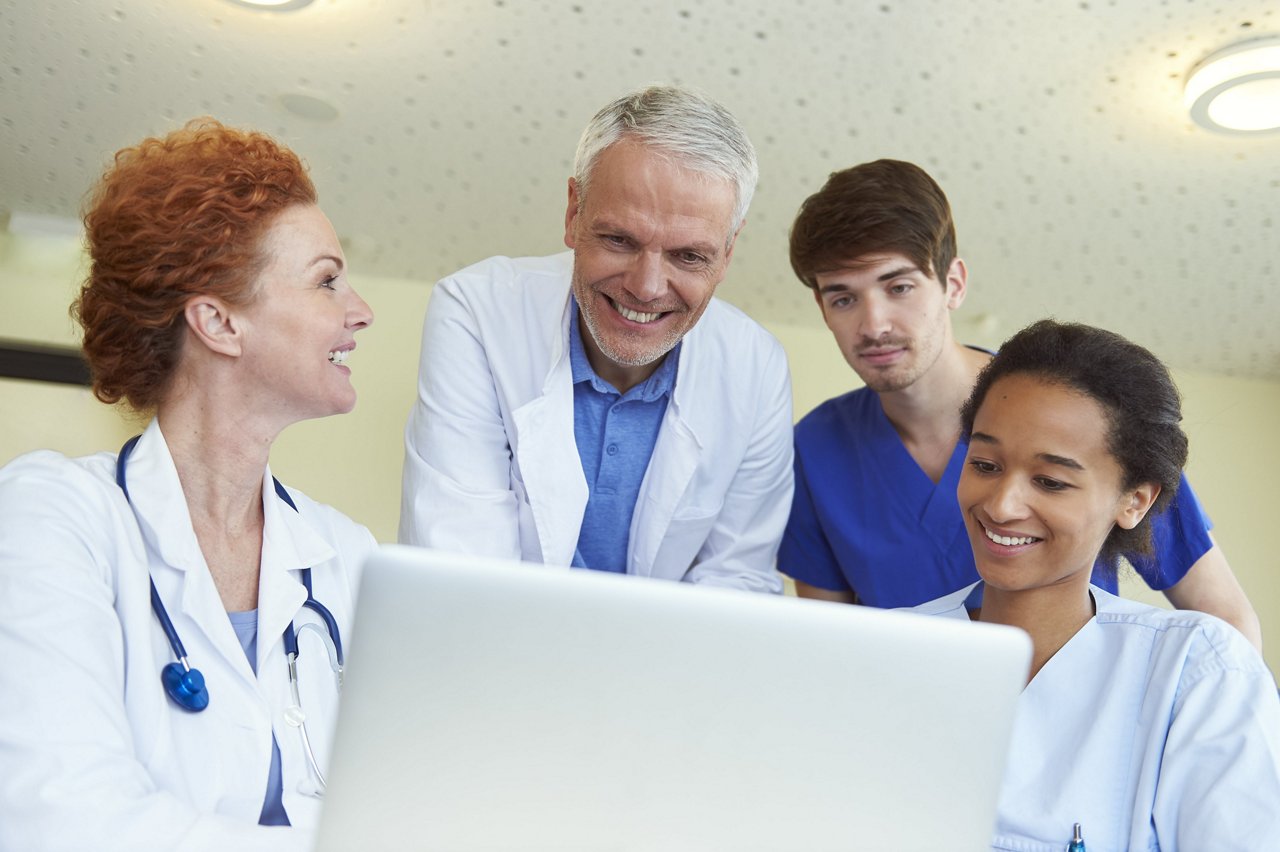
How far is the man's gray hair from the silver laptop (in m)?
1.08

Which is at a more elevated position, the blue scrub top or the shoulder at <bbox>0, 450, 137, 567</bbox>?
the blue scrub top

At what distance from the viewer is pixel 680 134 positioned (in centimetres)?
164

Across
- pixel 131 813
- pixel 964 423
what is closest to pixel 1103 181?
pixel 964 423

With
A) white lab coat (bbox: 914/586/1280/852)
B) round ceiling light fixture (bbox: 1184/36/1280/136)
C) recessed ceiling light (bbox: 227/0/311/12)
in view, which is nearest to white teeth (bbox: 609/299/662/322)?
white lab coat (bbox: 914/586/1280/852)

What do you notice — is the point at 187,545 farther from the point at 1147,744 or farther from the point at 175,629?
the point at 1147,744

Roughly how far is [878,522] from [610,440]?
1.63ft

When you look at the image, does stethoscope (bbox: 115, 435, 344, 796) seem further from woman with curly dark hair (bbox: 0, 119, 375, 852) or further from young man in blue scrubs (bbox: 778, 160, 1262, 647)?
young man in blue scrubs (bbox: 778, 160, 1262, 647)

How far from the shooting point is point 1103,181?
9.93ft

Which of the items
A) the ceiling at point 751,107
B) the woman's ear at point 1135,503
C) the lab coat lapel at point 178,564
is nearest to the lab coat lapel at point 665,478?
the woman's ear at point 1135,503

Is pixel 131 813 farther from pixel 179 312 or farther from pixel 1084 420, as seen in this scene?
pixel 1084 420

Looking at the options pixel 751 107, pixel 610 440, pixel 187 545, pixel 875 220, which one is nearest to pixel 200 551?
pixel 187 545

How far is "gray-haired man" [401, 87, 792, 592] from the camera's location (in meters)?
1.64

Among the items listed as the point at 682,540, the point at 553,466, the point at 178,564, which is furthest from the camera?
the point at 682,540

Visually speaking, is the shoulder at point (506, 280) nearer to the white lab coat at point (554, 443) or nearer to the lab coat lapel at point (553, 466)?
the white lab coat at point (554, 443)
